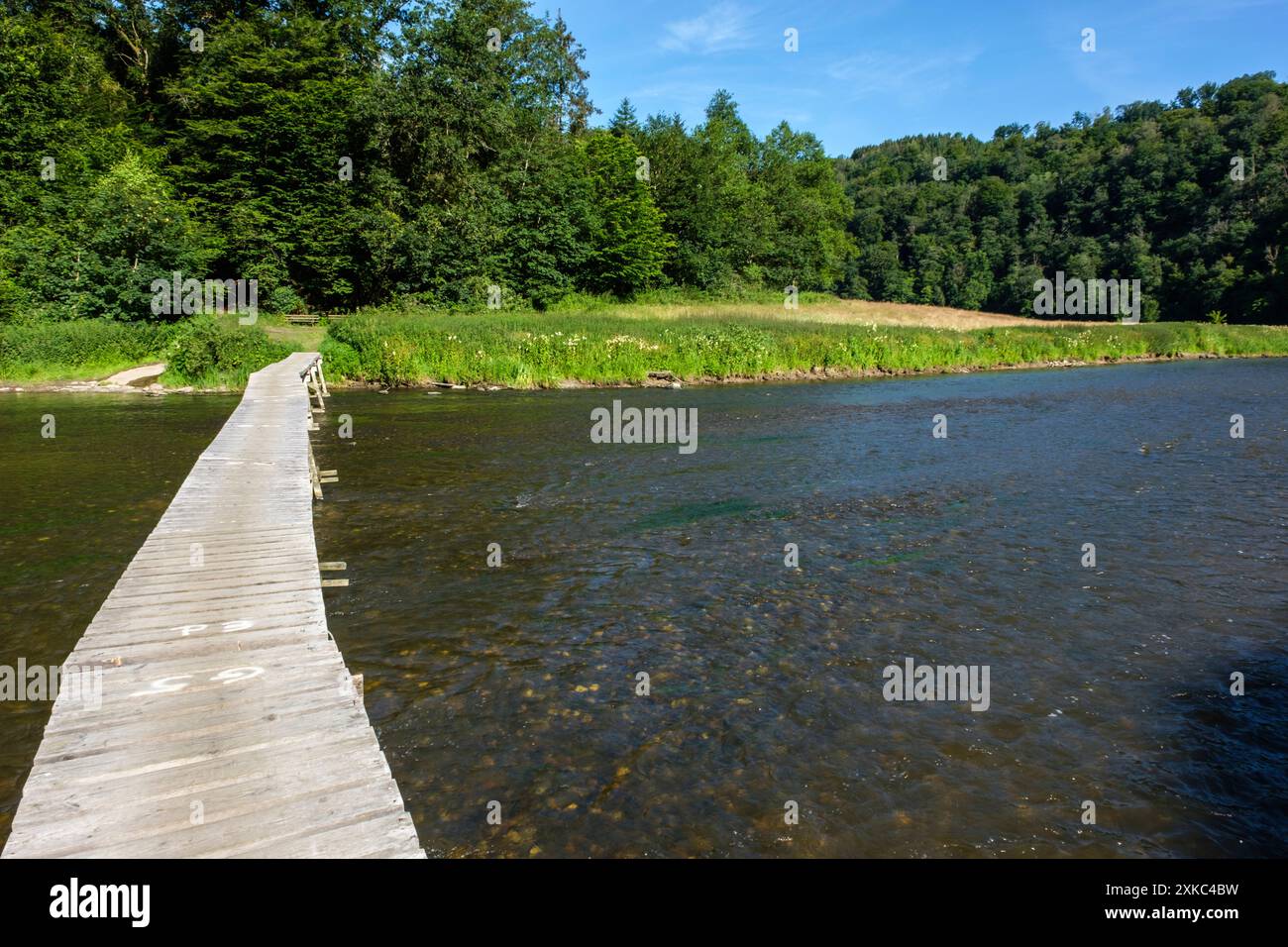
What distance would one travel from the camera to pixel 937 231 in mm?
→ 132250

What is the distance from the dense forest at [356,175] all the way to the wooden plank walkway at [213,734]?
3624cm

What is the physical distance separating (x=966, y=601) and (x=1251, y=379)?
38.2m

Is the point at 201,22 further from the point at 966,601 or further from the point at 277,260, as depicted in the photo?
the point at 966,601

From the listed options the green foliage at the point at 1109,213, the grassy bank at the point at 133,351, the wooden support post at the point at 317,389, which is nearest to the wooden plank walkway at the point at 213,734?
the wooden support post at the point at 317,389

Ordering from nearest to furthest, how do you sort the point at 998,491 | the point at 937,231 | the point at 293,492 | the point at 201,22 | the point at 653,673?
the point at 653,673 → the point at 293,492 → the point at 998,491 → the point at 201,22 → the point at 937,231

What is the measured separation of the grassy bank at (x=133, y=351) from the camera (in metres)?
32.4

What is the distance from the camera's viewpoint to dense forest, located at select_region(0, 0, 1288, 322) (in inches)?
1656

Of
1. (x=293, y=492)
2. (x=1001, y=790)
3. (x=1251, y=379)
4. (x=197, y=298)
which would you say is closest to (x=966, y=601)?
(x=1001, y=790)

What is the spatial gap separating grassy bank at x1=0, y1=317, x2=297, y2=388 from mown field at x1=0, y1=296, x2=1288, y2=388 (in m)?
0.04

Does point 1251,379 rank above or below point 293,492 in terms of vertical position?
above

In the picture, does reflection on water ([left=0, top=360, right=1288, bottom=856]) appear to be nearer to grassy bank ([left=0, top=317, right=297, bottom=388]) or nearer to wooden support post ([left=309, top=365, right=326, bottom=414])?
wooden support post ([left=309, top=365, right=326, bottom=414])

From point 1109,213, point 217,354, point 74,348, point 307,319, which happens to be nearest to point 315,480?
point 217,354

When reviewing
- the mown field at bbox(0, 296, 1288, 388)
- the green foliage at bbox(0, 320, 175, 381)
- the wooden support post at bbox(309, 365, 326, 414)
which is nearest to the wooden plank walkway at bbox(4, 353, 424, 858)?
the wooden support post at bbox(309, 365, 326, 414)

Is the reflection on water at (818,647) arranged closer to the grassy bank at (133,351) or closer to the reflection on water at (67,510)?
the reflection on water at (67,510)
